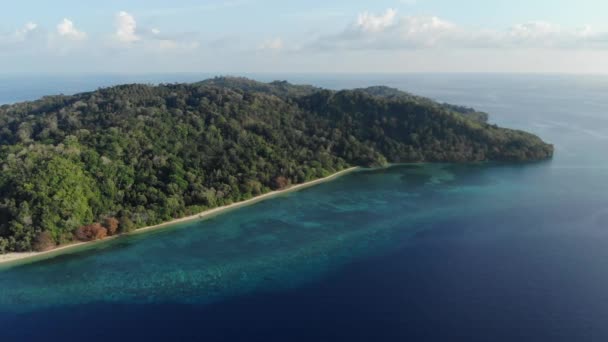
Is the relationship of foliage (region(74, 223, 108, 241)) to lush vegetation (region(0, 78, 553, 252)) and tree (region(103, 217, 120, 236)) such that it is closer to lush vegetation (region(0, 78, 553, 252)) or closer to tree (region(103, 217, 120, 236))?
lush vegetation (region(0, 78, 553, 252))

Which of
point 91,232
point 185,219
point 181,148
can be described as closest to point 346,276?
point 185,219

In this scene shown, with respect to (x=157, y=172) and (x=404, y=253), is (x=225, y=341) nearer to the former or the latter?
(x=404, y=253)

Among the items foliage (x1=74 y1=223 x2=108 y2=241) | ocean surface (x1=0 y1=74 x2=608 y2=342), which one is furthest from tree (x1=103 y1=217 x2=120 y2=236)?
ocean surface (x1=0 y1=74 x2=608 y2=342)

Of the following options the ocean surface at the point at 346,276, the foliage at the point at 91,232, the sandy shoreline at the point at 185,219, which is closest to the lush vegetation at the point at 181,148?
the foliage at the point at 91,232

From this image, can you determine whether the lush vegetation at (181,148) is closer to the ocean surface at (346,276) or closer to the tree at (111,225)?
the tree at (111,225)

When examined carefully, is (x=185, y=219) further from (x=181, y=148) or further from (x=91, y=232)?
(x=181, y=148)

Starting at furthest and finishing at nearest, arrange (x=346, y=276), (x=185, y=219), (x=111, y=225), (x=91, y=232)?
(x=185, y=219) < (x=111, y=225) < (x=91, y=232) < (x=346, y=276)
